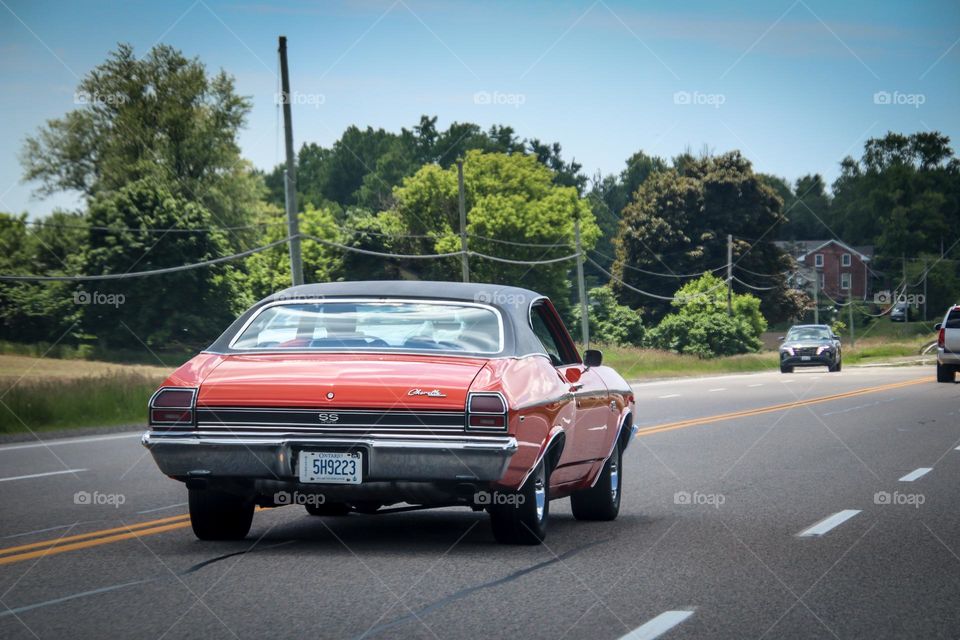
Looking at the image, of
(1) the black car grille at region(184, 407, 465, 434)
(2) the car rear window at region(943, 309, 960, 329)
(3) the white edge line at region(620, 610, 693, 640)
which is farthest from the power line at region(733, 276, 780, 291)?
(3) the white edge line at region(620, 610, 693, 640)

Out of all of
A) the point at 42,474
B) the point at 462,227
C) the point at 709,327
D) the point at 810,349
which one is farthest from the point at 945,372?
the point at 709,327

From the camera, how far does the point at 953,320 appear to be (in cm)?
3656

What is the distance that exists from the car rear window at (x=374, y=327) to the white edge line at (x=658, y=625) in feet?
8.36

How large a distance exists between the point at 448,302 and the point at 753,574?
2617mm

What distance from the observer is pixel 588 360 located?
1030cm

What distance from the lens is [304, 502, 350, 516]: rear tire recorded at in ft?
32.2

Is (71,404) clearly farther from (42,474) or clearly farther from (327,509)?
(327,509)

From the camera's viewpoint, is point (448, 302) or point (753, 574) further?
point (448, 302)

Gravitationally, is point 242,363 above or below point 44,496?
above

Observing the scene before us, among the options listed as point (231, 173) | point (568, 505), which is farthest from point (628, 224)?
point (568, 505)

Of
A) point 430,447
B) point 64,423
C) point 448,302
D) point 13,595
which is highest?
point 448,302

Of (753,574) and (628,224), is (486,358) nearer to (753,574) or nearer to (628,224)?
(753,574)

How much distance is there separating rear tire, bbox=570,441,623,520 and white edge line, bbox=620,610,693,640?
12.0ft

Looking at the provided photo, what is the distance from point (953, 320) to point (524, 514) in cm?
3044
